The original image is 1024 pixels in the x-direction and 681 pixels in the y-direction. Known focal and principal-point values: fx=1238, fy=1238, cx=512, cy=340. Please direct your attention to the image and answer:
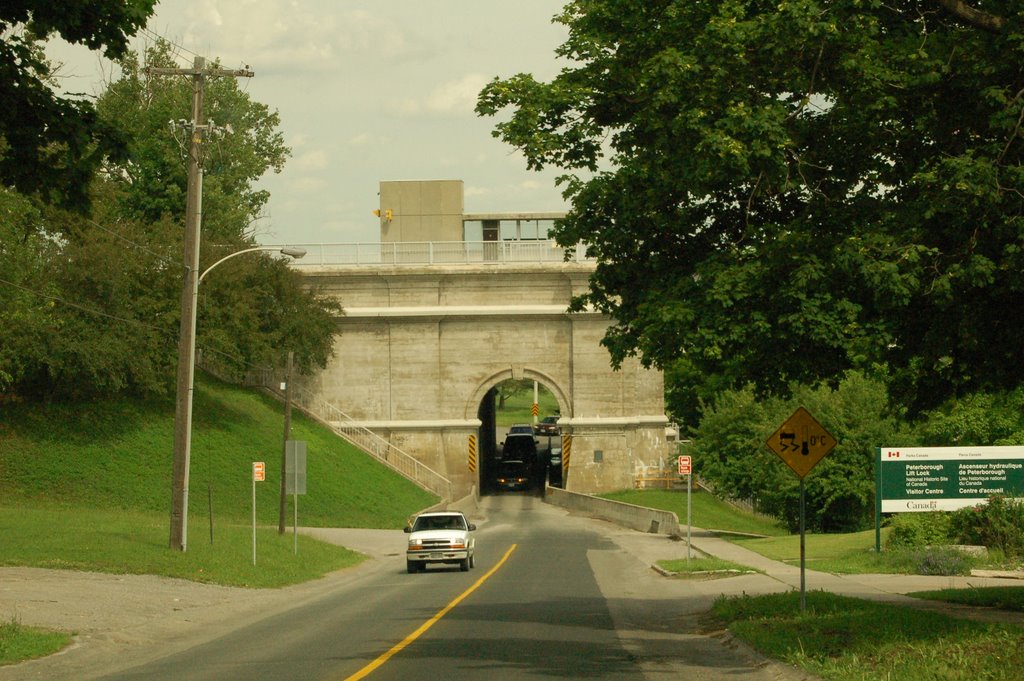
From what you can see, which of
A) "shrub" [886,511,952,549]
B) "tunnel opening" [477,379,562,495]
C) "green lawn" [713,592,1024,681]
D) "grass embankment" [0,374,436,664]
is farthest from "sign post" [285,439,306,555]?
"tunnel opening" [477,379,562,495]

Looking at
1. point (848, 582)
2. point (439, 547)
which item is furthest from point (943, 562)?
point (439, 547)

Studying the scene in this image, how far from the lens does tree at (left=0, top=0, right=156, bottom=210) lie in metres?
13.9

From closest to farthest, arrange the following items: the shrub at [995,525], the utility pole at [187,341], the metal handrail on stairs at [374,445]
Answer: the utility pole at [187,341] → the shrub at [995,525] → the metal handrail on stairs at [374,445]

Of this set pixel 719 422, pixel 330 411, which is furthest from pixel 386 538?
pixel 330 411

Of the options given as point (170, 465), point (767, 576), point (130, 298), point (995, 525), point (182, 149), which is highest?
point (182, 149)

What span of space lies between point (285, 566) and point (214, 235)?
3673 centimetres

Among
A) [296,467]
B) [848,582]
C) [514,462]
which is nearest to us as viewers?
[848,582]

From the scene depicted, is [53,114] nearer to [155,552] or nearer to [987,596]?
[987,596]

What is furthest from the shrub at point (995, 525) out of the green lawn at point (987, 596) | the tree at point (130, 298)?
the tree at point (130, 298)

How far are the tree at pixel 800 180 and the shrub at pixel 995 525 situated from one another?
1158 centimetres

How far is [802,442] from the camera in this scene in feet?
61.0

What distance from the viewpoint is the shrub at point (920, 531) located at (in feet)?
105

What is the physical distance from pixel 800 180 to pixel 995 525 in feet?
52.9

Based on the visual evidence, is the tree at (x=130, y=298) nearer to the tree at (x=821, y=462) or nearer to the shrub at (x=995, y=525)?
the tree at (x=821, y=462)
